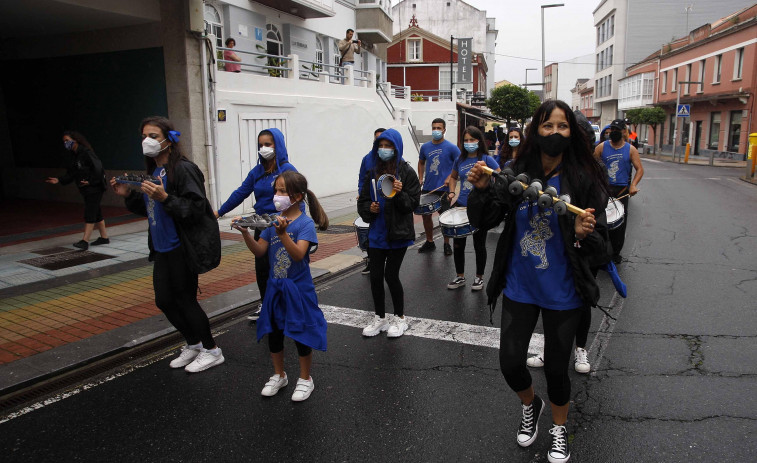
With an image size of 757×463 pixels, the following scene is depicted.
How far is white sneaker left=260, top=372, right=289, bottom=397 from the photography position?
3879 mm

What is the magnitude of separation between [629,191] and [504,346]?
17.0 feet

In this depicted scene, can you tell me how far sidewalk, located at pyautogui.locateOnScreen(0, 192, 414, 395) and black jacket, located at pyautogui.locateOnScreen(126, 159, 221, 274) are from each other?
1354 millimetres

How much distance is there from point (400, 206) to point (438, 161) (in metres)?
3.19

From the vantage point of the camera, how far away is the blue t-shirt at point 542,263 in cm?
287

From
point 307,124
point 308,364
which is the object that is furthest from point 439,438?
point 307,124

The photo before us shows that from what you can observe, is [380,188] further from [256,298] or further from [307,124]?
[307,124]

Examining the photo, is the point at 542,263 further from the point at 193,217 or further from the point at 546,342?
the point at 193,217

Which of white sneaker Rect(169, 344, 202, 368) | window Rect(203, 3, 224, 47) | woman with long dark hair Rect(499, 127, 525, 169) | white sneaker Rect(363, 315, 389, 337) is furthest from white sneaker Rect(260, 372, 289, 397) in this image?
window Rect(203, 3, 224, 47)

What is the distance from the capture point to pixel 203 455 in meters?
3.20

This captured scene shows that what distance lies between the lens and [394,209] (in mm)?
4895

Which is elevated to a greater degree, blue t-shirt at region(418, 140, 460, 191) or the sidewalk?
blue t-shirt at region(418, 140, 460, 191)

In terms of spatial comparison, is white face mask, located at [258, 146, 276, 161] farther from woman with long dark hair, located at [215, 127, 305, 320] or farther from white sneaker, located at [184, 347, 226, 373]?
white sneaker, located at [184, 347, 226, 373]

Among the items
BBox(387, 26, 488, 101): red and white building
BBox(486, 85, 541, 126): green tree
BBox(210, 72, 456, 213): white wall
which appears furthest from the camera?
BBox(387, 26, 488, 101): red and white building

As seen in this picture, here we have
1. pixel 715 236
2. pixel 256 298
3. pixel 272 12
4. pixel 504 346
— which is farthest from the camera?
pixel 272 12
